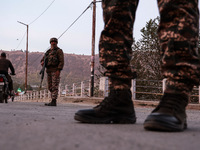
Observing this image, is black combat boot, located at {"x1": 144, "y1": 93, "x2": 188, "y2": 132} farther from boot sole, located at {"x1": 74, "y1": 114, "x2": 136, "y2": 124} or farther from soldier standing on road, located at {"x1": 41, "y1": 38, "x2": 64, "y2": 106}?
soldier standing on road, located at {"x1": 41, "y1": 38, "x2": 64, "y2": 106}

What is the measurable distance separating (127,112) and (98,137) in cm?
100

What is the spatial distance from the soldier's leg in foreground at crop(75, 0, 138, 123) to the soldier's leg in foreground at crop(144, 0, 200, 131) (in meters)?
0.40

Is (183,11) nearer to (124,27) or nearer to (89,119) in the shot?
(124,27)

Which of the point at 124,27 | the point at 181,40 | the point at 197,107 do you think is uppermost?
the point at 124,27

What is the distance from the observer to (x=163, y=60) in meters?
2.04

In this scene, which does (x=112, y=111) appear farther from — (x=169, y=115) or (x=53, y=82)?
(x=53, y=82)

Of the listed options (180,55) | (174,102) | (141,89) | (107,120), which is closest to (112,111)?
(107,120)

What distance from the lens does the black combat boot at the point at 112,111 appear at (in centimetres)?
227

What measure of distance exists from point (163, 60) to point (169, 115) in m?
0.40

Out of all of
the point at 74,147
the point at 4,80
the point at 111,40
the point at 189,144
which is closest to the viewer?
the point at 74,147

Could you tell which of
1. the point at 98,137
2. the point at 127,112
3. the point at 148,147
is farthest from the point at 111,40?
the point at 148,147

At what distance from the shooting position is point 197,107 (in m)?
11.0

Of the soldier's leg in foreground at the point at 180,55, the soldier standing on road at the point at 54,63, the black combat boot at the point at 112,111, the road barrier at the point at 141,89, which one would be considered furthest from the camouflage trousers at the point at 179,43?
the road barrier at the point at 141,89

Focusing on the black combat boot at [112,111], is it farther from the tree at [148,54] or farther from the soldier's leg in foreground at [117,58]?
the tree at [148,54]
